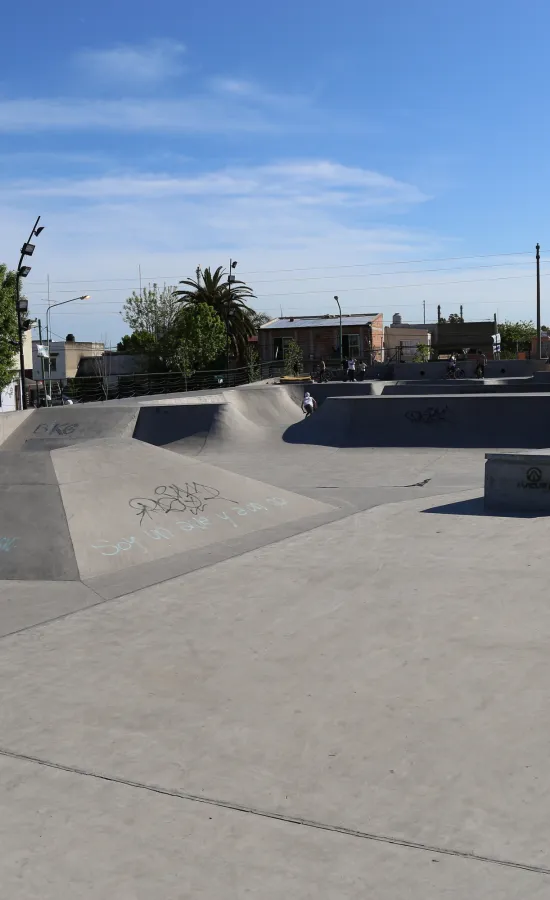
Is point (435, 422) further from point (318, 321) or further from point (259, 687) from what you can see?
point (318, 321)

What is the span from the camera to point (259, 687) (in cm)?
509

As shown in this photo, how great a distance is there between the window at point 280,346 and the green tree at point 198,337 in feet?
30.9

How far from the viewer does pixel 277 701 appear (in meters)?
4.87

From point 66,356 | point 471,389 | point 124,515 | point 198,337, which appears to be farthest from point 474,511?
point 66,356

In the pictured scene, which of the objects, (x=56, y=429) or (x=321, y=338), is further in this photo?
(x=321, y=338)

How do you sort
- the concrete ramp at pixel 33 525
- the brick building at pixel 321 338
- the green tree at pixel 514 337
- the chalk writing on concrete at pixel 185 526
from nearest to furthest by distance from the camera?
the concrete ramp at pixel 33 525, the chalk writing on concrete at pixel 185 526, the brick building at pixel 321 338, the green tree at pixel 514 337

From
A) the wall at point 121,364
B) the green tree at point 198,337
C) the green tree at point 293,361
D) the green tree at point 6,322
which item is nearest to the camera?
the green tree at point 6,322

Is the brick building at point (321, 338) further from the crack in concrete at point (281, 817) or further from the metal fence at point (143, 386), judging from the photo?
the crack in concrete at point (281, 817)

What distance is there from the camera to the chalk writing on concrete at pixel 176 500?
9.87 metres

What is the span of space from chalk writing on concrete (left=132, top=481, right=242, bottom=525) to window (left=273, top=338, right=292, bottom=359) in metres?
55.1

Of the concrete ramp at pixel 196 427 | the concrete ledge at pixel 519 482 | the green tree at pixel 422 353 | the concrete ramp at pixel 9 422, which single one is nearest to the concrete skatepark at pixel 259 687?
the concrete ledge at pixel 519 482

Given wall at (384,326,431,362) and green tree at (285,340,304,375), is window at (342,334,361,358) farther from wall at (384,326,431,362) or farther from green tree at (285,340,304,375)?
wall at (384,326,431,362)

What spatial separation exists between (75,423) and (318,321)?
47021 millimetres

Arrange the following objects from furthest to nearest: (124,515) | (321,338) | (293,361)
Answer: (321,338) < (293,361) < (124,515)
